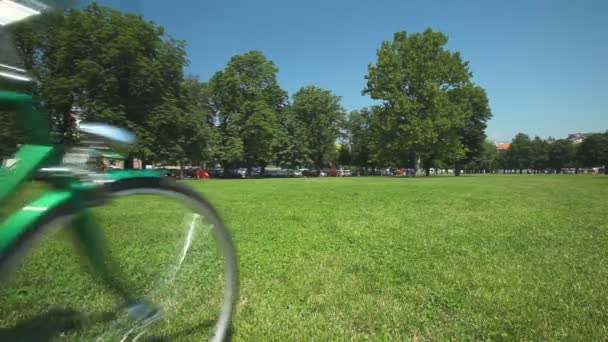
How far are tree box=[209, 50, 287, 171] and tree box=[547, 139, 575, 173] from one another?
106 metres

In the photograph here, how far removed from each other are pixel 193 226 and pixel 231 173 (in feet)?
226

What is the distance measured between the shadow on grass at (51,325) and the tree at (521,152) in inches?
5944

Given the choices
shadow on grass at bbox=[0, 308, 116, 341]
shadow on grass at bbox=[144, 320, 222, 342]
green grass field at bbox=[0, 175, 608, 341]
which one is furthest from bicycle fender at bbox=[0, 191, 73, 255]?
shadow on grass at bbox=[144, 320, 222, 342]

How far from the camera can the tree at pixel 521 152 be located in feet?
440

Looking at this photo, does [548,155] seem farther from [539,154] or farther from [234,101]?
[234,101]

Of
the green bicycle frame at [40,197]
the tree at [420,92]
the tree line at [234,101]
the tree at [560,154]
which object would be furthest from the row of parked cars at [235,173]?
the tree at [560,154]

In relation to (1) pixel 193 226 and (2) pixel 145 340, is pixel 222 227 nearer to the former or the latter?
(1) pixel 193 226

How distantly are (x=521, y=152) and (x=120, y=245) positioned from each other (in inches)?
6010

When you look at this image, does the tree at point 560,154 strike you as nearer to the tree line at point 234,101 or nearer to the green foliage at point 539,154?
the green foliage at point 539,154

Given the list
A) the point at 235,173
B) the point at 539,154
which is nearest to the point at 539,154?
the point at 539,154

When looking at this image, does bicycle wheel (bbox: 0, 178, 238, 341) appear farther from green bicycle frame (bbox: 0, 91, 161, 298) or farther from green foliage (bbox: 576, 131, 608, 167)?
green foliage (bbox: 576, 131, 608, 167)

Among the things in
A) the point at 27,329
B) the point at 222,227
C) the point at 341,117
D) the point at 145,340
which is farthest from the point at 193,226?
the point at 341,117

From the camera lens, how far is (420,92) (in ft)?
163

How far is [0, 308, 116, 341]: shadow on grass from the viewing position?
1790 millimetres
